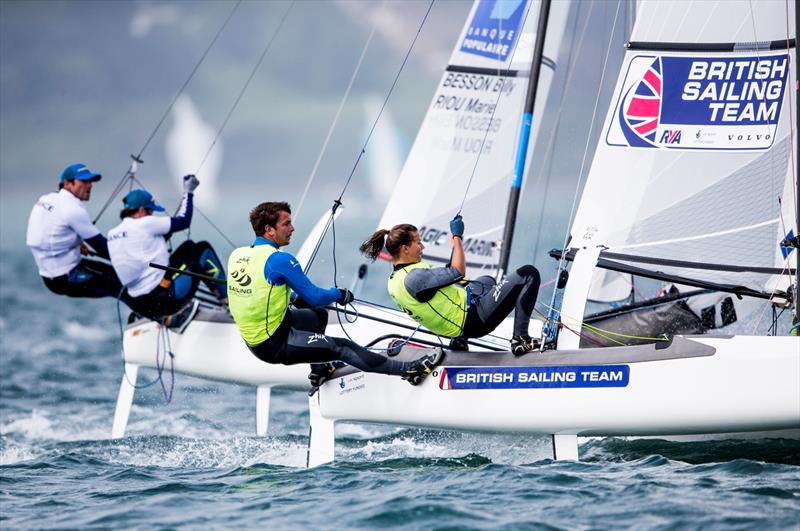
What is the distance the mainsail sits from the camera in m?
4.98

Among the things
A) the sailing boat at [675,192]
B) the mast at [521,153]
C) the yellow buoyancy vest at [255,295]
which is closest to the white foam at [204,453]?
the sailing boat at [675,192]

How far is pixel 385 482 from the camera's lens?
4.18 m

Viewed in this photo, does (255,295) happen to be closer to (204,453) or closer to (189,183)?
(204,453)

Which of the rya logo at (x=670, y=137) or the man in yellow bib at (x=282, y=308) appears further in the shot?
the rya logo at (x=670, y=137)

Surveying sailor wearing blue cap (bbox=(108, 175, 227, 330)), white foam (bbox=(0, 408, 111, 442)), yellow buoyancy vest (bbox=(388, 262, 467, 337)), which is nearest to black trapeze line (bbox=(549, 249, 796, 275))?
yellow buoyancy vest (bbox=(388, 262, 467, 337))

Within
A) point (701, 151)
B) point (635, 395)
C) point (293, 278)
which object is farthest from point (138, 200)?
point (635, 395)

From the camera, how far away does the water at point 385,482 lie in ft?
11.7

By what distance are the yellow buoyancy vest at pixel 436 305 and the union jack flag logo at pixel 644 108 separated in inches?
45.8

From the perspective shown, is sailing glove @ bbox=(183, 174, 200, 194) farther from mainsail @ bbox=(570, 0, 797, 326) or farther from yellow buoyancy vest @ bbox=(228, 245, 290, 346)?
mainsail @ bbox=(570, 0, 797, 326)

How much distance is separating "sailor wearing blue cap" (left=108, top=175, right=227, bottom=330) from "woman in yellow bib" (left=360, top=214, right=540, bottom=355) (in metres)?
1.84

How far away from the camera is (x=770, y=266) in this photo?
16.3ft

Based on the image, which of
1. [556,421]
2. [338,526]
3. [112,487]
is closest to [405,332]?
[556,421]

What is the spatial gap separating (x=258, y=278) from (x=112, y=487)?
100 cm

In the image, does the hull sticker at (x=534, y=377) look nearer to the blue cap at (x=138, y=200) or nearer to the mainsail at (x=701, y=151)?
the mainsail at (x=701, y=151)
